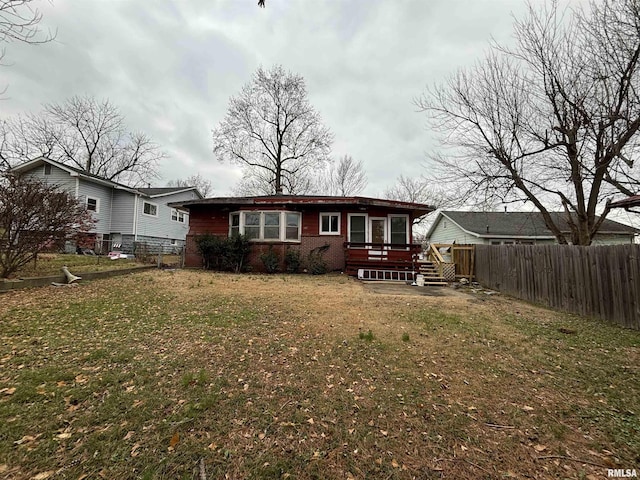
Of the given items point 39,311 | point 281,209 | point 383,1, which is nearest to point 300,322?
point 39,311

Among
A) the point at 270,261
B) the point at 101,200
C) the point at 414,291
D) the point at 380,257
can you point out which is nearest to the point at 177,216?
the point at 101,200

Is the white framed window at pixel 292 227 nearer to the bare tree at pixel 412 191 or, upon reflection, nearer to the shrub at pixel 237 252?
the shrub at pixel 237 252

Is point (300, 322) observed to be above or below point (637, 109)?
below

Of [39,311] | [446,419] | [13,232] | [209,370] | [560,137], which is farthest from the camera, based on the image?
[560,137]

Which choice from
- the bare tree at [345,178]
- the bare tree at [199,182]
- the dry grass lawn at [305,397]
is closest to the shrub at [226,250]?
the dry grass lawn at [305,397]

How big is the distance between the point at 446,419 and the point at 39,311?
22.0ft

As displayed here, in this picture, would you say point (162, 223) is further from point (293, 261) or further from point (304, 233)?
point (293, 261)

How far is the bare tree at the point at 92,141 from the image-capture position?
2311 centimetres

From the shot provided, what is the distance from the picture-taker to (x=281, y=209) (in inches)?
514

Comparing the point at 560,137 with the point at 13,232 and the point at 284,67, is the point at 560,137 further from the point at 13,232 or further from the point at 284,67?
the point at 284,67

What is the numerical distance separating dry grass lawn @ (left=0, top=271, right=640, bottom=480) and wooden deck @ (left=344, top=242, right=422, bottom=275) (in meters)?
6.93

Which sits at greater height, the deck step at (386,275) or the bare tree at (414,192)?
the bare tree at (414,192)

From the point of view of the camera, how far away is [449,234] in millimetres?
24359

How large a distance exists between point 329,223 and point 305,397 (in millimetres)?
10814
